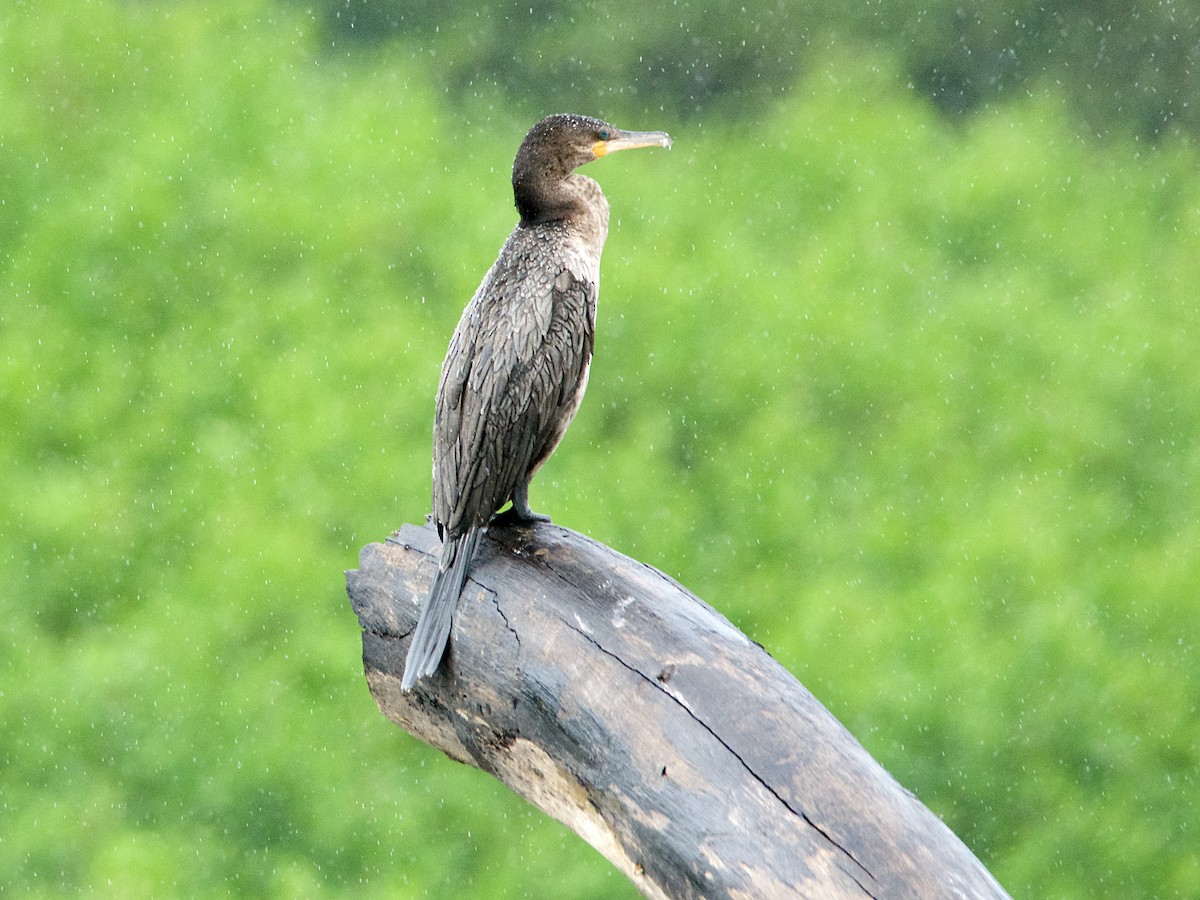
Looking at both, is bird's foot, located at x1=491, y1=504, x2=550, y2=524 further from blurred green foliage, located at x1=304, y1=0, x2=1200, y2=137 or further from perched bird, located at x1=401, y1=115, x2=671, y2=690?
blurred green foliage, located at x1=304, y1=0, x2=1200, y2=137

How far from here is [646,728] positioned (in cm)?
157

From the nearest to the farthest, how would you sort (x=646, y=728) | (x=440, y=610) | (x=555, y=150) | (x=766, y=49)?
(x=646, y=728), (x=440, y=610), (x=555, y=150), (x=766, y=49)

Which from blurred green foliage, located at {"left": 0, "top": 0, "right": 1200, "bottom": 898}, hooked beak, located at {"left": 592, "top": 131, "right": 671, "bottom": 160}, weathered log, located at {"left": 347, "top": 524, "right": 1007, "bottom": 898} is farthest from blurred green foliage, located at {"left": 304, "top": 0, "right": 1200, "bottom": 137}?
weathered log, located at {"left": 347, "top": 524, "right": 1007, "bottom": 898}

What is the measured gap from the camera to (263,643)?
13.5 ft

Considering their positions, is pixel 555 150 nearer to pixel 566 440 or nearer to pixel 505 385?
pixel 505 385

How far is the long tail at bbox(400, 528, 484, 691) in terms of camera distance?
5.73 ft

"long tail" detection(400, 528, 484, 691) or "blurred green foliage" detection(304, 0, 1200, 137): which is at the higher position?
→ "blurred green foliage" detection(304, 0, 1200, 137)

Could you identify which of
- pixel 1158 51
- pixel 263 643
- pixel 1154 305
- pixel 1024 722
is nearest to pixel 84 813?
pixel 263 643

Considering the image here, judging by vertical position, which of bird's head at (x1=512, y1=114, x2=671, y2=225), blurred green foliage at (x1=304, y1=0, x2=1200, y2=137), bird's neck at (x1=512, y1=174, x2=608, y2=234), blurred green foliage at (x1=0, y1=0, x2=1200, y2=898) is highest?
blurred green foliage at (x1=304, y1=0, x2=1200, y2=137)

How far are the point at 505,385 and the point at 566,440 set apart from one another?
2.54 metres

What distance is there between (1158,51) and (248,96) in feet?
10.4

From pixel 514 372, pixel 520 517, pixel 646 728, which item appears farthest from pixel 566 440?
pixel 646 728

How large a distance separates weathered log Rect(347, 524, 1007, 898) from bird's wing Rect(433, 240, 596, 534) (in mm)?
101

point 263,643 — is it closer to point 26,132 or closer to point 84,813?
point 84,813
